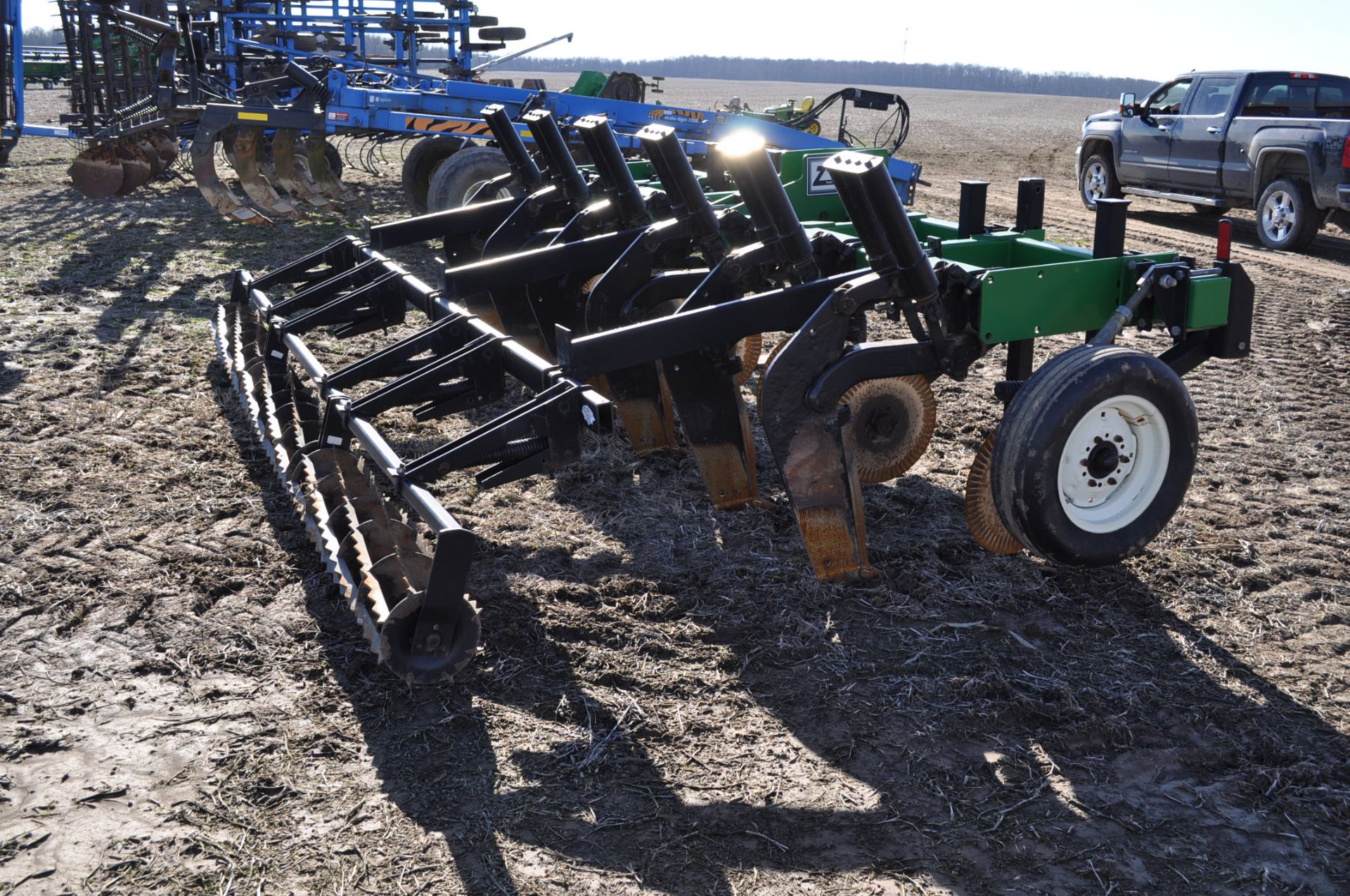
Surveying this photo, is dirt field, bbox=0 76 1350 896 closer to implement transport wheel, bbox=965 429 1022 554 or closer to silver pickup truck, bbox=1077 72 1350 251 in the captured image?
implement transport wheel, bbox=965 429 1022 554

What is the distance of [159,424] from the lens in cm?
613

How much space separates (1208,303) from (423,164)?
967 cm

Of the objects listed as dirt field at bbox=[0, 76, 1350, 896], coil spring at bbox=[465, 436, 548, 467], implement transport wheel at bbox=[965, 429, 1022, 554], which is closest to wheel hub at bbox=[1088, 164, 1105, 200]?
dirt field at bbox=[0, 76, 1350, 896]

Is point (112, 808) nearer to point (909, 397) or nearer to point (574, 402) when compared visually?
point (574, 402)

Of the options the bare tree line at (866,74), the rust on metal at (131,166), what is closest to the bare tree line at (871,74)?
the bare tree line at (866,74)

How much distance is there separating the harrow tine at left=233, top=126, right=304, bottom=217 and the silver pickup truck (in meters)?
9.50

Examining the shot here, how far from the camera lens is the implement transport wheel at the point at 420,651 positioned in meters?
3.37

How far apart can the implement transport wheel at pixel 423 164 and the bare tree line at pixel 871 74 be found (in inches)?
3239

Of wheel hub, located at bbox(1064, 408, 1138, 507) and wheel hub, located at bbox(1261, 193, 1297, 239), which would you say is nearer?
wheel hub, located at bbox(1064, 408, 1138, 507)

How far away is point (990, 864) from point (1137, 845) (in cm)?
39

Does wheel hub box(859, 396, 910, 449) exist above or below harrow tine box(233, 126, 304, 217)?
below

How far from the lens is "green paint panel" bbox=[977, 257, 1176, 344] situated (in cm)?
427

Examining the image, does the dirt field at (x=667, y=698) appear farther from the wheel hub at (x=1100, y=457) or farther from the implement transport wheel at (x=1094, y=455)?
the wheel hub at (x=1100, y=457)

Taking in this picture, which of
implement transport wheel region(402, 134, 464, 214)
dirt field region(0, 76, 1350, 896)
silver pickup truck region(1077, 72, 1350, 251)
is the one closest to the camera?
dirt field region(0, 76, 1350, 896)
